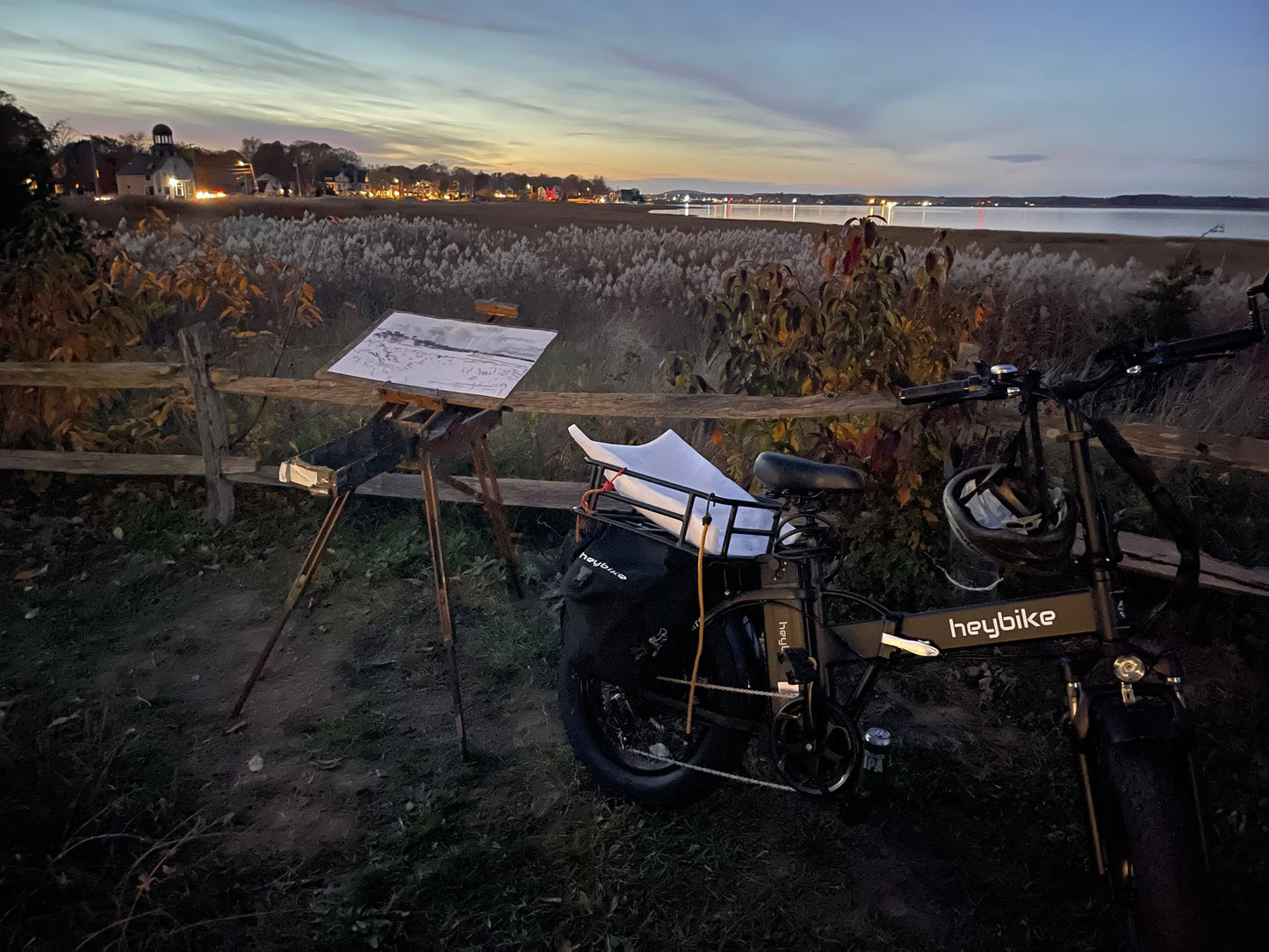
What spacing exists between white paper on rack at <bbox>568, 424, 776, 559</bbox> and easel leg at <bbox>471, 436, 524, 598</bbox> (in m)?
1.38

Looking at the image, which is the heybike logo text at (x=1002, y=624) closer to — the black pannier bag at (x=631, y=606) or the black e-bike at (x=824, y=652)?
the black e-bike at (x=824, y=652)

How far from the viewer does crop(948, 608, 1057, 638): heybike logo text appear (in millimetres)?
2373

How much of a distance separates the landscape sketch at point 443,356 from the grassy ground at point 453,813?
1.66 metres

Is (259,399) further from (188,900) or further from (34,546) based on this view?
(188,900)

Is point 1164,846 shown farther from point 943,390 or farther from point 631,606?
point 631,606

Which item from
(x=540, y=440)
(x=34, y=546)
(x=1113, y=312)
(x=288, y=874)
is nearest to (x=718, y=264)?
(x=1113, y=312)

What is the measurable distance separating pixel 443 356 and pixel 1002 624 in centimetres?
274

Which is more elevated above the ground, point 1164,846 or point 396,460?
point 396,460

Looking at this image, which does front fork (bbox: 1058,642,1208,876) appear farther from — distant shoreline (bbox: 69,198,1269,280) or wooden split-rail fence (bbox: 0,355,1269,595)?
distant shoreline (bbox: 69,198,1269,280)

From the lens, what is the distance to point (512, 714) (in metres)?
4.10

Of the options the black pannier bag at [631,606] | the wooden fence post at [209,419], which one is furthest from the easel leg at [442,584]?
the wooden fence post at [209,419]

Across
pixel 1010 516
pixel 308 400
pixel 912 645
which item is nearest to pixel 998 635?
pixel 912 645

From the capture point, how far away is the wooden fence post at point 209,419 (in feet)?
19.3

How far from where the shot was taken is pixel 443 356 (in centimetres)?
396
